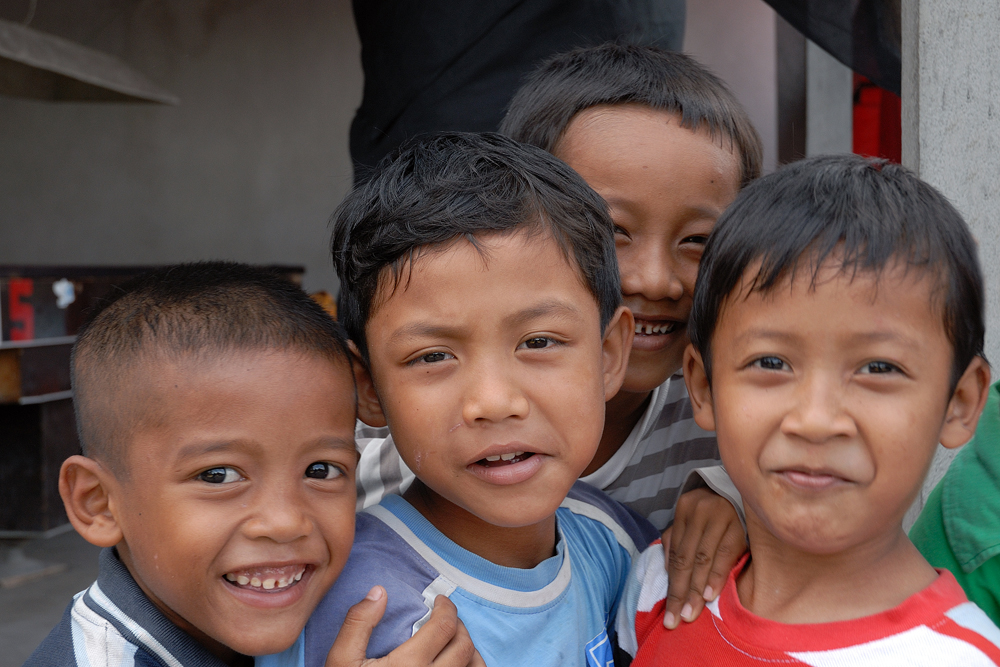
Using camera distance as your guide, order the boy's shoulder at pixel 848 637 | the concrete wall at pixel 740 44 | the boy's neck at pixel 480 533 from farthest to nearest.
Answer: the concrete wall at pixel 740 44
the boy's neck at pixel 480 533
the boy's shoulder at pixel 848 637

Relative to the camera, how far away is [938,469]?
2.01 meters

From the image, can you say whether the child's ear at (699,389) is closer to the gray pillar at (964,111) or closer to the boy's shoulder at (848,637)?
the boy's shoulder at (848,637)

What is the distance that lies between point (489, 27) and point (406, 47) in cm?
26

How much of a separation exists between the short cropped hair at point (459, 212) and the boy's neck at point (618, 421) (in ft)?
1.32

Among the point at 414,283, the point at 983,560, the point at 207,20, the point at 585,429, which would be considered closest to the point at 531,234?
the point at 414,283

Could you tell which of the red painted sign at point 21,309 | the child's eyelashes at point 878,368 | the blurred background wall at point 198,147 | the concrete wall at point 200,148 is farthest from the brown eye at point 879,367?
the concrete wall at point 200,148

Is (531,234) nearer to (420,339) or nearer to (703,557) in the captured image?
(420,339)

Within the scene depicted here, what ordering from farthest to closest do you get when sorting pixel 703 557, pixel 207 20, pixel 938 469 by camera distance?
pixel 207 20, pixel 938 469, pixel 703 557

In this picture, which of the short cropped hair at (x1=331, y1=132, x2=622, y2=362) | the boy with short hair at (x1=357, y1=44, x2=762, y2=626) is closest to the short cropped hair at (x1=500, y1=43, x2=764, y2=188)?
the boy with short hair at (x1=357, y1=44, x2=762, y2=626)

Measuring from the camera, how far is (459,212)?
4.27 ft

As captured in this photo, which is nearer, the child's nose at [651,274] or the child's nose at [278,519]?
the child's nose at [278,519]

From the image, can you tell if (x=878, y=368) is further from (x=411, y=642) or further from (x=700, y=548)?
(x=411, y=642)

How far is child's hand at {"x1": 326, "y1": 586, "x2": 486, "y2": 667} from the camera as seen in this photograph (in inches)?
45.1

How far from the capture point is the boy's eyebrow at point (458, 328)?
1248 mm
